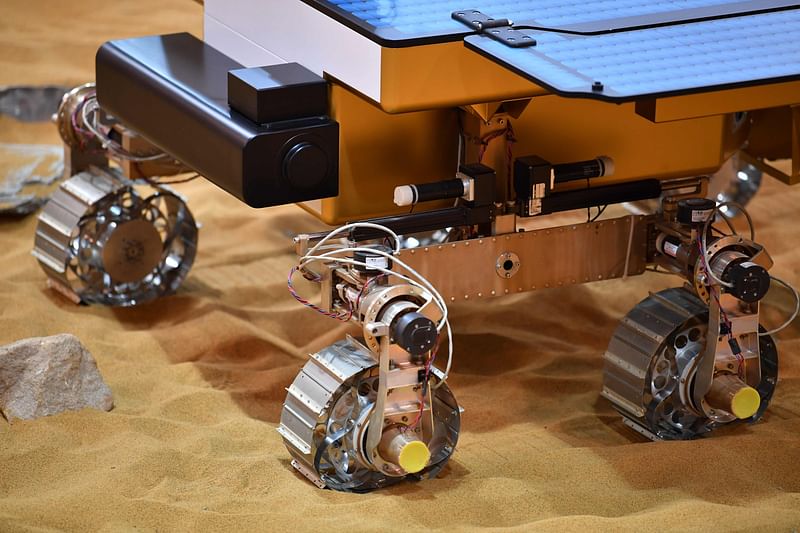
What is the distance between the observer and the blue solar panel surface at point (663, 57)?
2.06 meters

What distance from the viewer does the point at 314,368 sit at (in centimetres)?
255

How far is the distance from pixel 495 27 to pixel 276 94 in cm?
40

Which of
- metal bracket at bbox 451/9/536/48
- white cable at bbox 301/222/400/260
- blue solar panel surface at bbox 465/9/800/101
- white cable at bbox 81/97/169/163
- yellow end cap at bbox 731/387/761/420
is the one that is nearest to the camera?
blue solar panel surface at bbox 465/9/800/101

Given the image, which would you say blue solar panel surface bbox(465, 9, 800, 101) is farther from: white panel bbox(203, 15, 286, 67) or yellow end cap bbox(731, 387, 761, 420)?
yellow end cap bbox(731, 387, 761, 420)

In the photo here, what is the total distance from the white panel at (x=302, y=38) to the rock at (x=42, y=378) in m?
0.71

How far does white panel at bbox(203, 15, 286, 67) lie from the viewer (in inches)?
111

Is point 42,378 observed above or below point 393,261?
below

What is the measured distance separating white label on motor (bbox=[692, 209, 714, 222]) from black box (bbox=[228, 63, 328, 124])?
2.49 feet

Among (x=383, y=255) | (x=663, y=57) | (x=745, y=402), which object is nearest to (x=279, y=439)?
(x=383, y=255)

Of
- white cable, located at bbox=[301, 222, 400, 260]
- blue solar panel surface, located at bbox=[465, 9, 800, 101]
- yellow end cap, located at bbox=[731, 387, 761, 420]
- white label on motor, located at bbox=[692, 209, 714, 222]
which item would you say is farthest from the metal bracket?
yellow end cap, located at bbox=[731, 387, 761, 420]

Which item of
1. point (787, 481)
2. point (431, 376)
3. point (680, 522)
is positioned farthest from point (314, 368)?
point (787, 481)

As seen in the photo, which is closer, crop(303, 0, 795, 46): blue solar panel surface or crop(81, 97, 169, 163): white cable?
crop(303, 0, 795, 46): blue solar panel surface

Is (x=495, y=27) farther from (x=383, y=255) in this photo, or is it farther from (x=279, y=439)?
(x=279, y=439)

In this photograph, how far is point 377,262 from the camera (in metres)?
2.46
